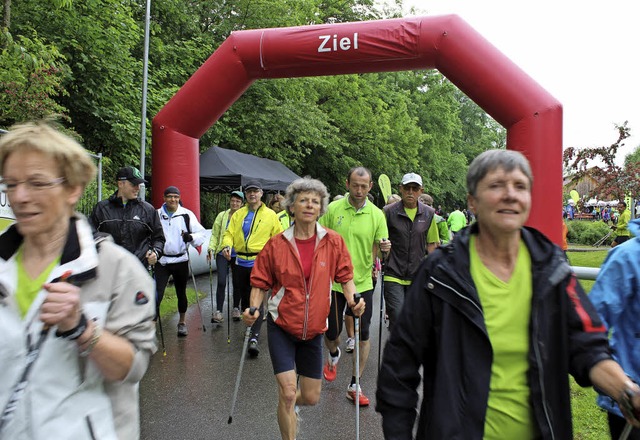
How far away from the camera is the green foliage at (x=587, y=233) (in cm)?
2620

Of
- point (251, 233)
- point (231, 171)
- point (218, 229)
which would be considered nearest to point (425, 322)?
point (251, 233)

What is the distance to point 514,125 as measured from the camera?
8.19 meters

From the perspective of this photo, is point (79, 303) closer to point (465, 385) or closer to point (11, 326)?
point (11, 326)

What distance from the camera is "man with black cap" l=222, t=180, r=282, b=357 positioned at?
23.9ft

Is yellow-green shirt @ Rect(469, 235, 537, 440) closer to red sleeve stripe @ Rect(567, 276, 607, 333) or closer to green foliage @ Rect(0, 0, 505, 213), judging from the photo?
red sleeve stripe @ Rect(567, 276, 607, 333)

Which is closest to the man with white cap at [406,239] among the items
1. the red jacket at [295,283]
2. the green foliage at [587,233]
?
the red jacket at [295,283]

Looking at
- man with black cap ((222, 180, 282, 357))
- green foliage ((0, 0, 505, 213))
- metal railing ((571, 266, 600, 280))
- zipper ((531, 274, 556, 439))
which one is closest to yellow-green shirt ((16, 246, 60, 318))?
zipper ((531, 274, 556, 439))

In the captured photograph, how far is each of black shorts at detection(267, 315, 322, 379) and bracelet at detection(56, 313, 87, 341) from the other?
2.28 m

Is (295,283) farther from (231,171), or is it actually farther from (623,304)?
(231,171)

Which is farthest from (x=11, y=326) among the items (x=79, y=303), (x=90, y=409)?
(x=90, y=409)

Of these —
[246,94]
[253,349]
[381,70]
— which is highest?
[246,94]

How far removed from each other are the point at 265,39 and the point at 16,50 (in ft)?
12.6

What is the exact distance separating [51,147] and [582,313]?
192cm

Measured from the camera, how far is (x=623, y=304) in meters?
2.33
